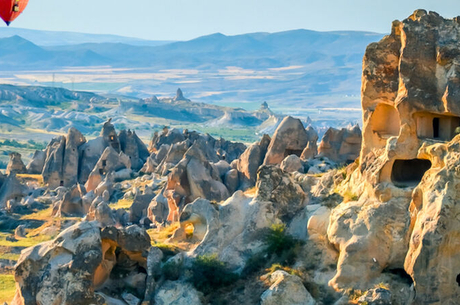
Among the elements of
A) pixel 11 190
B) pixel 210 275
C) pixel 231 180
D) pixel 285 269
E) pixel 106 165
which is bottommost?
pixel 11 190

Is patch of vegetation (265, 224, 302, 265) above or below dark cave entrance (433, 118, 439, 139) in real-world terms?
below

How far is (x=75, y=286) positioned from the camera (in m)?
24.2

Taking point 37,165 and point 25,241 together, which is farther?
point 37,165

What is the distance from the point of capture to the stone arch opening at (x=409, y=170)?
81.5 feet

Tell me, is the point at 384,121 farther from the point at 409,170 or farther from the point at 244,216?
the point at 244,216

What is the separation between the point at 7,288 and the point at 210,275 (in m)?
10.2

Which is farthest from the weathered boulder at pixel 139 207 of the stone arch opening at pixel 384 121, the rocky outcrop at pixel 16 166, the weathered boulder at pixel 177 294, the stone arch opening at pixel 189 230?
the rocky outcrop at pixel 16 166

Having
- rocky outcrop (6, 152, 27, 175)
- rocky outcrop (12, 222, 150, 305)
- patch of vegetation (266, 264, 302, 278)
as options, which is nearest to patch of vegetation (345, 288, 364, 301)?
patch of vegetation (266, 264, 302, 278)

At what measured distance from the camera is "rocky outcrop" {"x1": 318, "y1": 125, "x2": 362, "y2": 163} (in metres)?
48.7

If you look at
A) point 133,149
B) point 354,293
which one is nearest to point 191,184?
point 354,293

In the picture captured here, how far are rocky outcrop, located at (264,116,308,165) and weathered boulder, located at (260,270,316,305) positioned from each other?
87.5ft

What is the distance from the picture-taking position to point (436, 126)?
24844mm

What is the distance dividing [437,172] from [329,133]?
90.0 ft

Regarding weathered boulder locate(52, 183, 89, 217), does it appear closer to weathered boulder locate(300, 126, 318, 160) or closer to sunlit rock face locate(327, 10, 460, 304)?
weathered boulder locate(300, 126, 318, 160)
